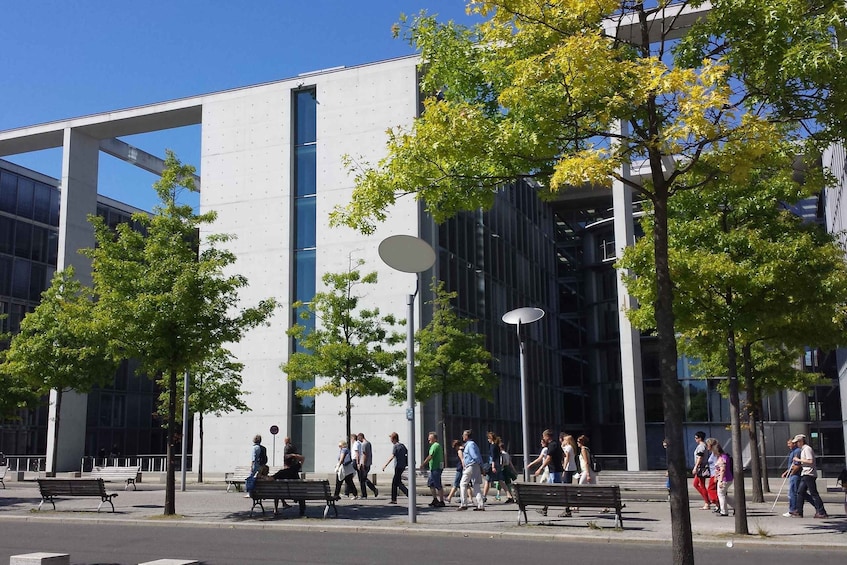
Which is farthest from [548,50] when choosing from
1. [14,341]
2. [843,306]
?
[14,341]

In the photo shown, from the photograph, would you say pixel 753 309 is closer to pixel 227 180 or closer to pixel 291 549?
pixel 291 549

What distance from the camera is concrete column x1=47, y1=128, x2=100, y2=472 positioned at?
1635 inches

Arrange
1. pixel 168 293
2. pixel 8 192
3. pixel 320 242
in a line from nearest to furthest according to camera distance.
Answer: pixel 168 293 < pixel 320 242 < pixel 8 192

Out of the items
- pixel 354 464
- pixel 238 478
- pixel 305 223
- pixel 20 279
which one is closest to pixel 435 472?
pixel 354 464

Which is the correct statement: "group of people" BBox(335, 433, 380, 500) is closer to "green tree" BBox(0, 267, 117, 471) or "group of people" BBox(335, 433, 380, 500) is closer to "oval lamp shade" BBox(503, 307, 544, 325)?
"oval lamp shade" BBox(503, 307, 544, 325)

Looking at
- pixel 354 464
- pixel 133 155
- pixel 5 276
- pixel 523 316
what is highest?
pixel 133 155

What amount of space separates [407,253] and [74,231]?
31160 mm

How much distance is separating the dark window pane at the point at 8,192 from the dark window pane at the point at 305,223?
2482 centimetres

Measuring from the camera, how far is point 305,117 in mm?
38469

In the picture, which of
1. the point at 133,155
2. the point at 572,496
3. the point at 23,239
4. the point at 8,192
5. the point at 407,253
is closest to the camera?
the point at 572,496

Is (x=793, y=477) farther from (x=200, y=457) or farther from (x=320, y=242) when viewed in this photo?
(x=200, y=457)

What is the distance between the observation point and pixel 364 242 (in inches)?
1410

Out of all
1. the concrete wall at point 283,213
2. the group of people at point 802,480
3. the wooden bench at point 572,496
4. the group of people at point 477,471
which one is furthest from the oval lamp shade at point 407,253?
the concrete wall at point 283,213

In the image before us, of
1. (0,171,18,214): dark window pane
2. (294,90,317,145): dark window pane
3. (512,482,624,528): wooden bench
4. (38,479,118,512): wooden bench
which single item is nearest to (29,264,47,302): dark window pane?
(0,171,18,214): dark window pane
